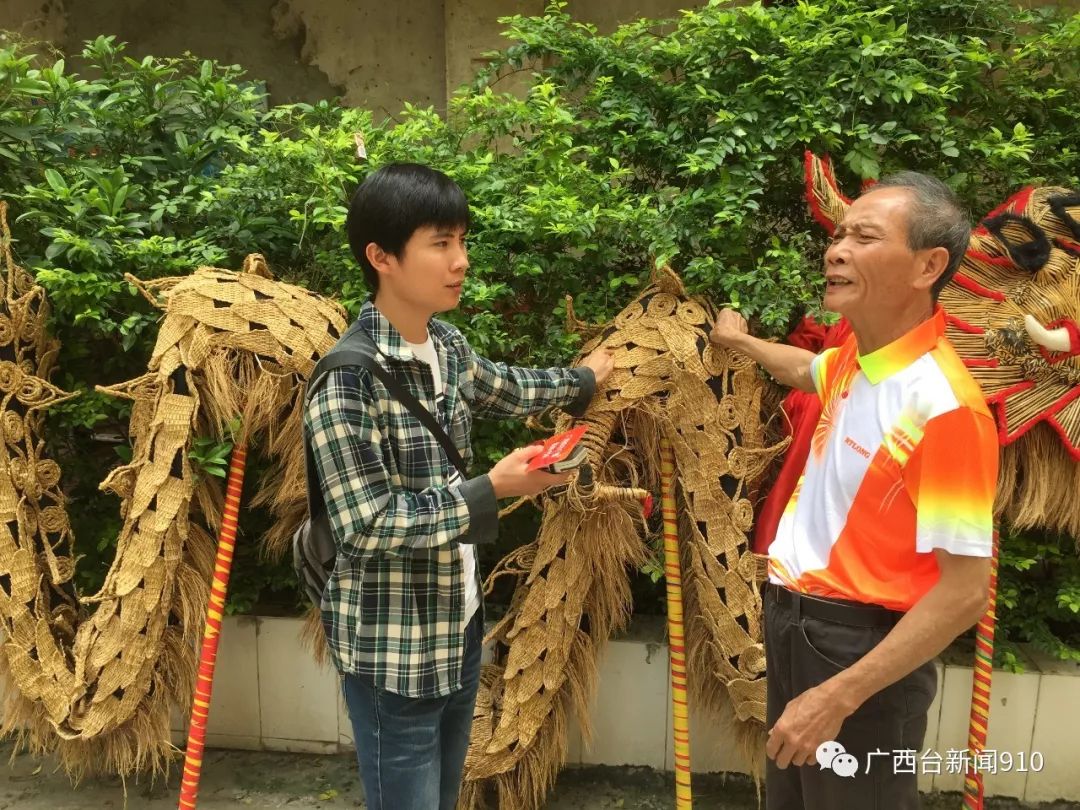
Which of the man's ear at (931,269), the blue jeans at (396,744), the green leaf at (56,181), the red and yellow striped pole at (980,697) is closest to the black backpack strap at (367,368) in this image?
the blue jeans at (396,744)

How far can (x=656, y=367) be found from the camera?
95.0 inches

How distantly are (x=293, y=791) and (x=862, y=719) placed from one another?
213cm

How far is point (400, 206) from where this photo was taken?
168cm

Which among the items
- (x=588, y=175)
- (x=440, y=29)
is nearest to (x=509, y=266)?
(x=588, y=175)

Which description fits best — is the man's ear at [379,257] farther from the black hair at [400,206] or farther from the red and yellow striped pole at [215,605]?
the red and yellow striped pole at [215,605]

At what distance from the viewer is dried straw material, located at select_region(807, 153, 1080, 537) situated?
2.32 m

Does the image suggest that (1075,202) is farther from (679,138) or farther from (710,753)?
(710,753)

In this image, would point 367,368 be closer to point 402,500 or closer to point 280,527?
point 402,500

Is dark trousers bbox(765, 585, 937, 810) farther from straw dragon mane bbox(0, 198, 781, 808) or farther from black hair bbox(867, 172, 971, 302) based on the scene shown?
straw dragon mane bbox(0, 198, 781, 808)

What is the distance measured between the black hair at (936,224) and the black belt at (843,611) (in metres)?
0.59

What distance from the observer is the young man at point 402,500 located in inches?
63.0

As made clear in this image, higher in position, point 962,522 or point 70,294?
point 70,294

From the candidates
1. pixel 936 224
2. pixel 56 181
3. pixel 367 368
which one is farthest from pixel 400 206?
pixel 56 181

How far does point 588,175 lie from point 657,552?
1.22 meters
